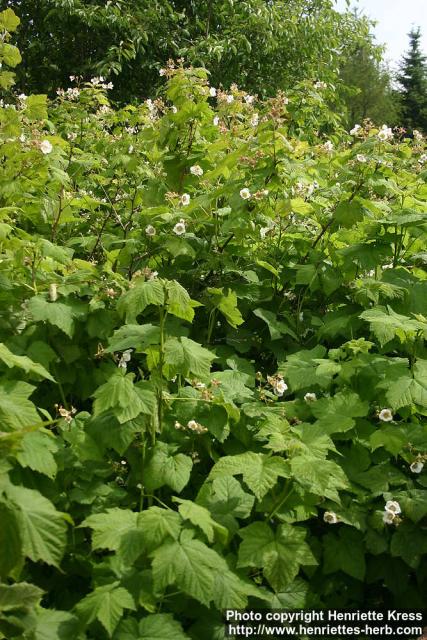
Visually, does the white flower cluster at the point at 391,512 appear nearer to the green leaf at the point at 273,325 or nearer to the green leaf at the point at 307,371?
the green leaf at the point at 307,371

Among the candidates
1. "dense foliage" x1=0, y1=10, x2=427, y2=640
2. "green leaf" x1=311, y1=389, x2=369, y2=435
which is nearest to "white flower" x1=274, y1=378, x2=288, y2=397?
"dense foliage" x1=0, y1=10, x2=427, y2=640

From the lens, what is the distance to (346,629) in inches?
80.2

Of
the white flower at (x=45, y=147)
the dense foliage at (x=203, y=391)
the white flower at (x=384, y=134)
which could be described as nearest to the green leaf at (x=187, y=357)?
the dense foliage at (x=203, y=391)

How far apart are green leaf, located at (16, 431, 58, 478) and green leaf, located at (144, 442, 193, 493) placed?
354 mm

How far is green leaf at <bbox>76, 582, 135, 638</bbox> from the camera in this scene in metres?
1.50

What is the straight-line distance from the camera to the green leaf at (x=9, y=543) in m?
1.32

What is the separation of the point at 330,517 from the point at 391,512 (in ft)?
0.66

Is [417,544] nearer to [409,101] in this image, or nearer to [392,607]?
[392,607]

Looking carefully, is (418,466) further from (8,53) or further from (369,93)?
(369,93)

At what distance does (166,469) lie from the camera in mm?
1946

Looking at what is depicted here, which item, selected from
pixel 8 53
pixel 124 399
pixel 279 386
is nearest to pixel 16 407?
pixel 124 399

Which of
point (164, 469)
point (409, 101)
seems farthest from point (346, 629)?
point (409, 101)

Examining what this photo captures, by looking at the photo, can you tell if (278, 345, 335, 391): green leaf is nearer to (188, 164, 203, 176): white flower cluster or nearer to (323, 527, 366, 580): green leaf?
(323, 527, 366, 580): green leaf

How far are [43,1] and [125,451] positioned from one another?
8286 mm
